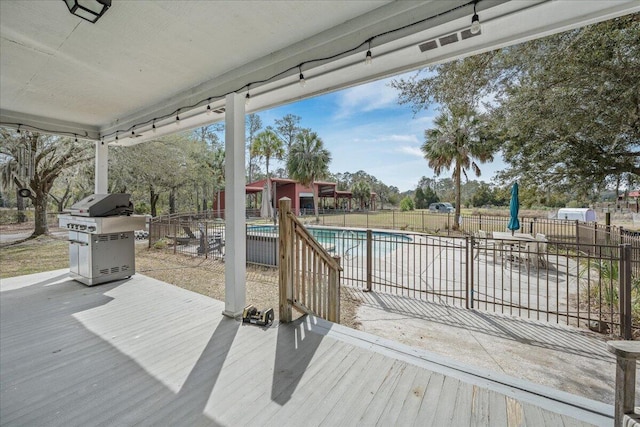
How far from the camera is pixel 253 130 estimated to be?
2603cm

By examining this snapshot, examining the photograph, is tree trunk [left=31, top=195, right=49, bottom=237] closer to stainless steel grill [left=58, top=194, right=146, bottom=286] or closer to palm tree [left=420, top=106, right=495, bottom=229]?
stainless steel grill [left=58, top=194, right=146, bottom=286]

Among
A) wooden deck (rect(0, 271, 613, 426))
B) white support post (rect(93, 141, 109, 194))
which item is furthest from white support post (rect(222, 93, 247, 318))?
white support post (rect(93, 141, 109, 194))

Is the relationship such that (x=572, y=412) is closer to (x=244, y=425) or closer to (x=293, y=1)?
(x=244, y=425)

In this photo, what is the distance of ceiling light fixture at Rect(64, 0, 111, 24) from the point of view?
1883 millimetres

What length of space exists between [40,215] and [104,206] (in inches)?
356

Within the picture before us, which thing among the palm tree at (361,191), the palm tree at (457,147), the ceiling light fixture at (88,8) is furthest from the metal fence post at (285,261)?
the palm tree at (361,191)

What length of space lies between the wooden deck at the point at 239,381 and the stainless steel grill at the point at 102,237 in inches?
49.0

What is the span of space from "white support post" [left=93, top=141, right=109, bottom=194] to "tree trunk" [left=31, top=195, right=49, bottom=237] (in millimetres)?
6770

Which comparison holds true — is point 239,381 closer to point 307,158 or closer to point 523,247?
point 523,247

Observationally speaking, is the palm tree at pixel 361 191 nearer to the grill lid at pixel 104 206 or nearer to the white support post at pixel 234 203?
the grill lid at pixel 104 206

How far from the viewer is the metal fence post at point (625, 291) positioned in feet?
10.1

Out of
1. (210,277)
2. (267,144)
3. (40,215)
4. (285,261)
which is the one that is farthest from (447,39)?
(267,144)

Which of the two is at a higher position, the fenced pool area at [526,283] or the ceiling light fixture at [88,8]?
the ceiling light fixture at [88,8]

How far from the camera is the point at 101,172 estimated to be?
16.8 ft
